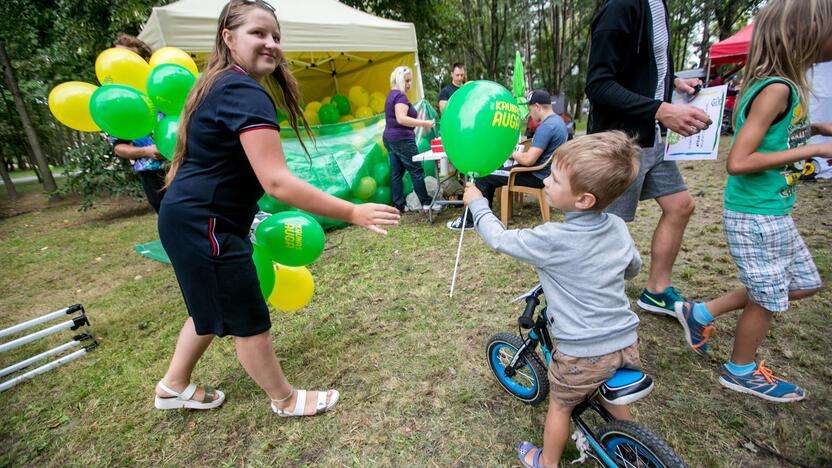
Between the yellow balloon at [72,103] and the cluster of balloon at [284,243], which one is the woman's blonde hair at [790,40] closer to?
the cluster of balloon at [284,243]

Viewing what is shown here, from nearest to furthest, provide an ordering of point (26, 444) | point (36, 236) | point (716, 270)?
1. point (26, 444)
2. point (716, 270)
3. point (36, 236)

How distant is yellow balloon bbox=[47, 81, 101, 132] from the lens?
211 cm

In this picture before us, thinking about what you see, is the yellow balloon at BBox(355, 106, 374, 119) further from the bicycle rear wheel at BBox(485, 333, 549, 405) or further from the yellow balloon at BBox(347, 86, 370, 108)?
the bicycle rear wheel at BBox(485, 333, 549, 405)

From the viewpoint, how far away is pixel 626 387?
1149 millimetres

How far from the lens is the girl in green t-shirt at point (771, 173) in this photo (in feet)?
4.59

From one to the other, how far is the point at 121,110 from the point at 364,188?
3.11m

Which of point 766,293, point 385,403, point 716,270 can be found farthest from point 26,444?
point 716,270

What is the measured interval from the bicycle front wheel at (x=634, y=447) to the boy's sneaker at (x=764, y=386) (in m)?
0.88

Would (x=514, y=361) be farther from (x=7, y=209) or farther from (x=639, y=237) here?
(x=7, y=209)

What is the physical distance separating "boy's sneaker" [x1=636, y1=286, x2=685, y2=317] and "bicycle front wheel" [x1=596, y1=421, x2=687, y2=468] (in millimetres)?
1304

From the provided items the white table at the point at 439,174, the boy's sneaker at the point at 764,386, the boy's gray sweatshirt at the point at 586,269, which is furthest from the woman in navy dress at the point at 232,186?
the white table at the point at 439,174

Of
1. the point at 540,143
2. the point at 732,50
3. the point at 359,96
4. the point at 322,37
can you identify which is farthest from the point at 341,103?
the point at 732,50

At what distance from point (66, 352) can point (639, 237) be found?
16.1 feet

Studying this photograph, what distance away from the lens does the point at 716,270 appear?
2811 millimetres
